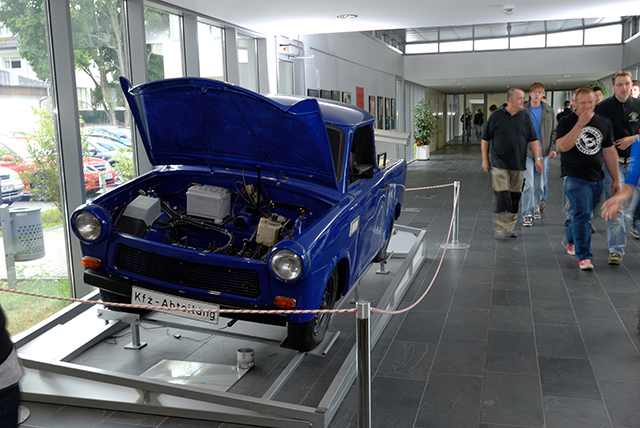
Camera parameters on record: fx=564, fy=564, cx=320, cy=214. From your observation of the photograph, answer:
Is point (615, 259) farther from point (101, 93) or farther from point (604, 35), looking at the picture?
point (604, 35)

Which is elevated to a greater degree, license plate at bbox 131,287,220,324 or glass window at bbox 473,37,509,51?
glass window at bbox 473,37,509,51

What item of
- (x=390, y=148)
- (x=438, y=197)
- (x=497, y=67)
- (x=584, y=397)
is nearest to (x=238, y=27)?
(x=438, y=197)

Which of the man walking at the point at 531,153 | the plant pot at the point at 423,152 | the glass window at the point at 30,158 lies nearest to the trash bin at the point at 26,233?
the glass window at the point at 30,158

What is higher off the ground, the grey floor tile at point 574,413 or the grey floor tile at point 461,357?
the grey floor tile at point 461,357

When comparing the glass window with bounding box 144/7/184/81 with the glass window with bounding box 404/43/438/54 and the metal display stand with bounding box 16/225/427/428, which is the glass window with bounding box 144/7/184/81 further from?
the glass window with bounding box 404/43/438/54

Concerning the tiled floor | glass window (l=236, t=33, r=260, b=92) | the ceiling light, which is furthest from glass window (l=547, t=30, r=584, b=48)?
the tiled floor

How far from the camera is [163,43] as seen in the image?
21.6ft

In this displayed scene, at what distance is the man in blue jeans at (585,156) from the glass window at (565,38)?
14.5 metres

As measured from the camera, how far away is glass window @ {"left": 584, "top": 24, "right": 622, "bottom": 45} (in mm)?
17422

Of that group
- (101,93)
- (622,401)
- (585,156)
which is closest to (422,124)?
(585,156)

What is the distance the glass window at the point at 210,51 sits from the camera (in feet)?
25.2

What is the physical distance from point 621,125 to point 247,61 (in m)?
5.52

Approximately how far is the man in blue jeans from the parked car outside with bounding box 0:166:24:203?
4.75 m

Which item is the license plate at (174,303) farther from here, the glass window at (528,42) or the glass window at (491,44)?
the glass window at (528,42)
